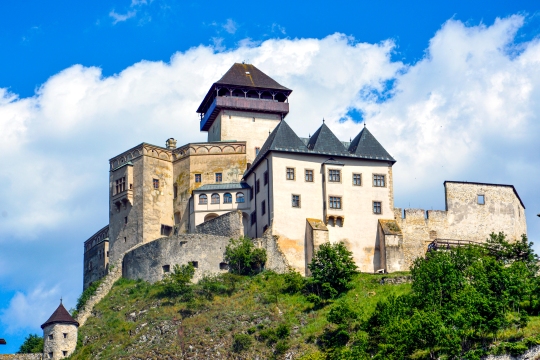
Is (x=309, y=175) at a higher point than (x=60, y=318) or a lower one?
higher

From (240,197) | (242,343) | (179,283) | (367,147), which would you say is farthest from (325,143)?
(242,343)

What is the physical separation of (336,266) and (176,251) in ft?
44.2

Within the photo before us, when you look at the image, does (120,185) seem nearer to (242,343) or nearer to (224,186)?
(224,186)

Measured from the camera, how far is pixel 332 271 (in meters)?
79.9

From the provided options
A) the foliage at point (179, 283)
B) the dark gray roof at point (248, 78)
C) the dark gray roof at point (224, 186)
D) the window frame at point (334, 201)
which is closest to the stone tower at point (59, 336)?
the foliage at point (179, 283)

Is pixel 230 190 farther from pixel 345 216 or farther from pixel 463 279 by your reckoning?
pixel 463 279

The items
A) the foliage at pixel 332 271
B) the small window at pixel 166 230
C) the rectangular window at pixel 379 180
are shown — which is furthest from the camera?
the small window at pixel 166 230

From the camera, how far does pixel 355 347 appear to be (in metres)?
70.4

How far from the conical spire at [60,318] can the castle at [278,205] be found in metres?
7.39

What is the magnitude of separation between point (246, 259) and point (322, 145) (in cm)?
1153

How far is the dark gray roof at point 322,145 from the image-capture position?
8812cm

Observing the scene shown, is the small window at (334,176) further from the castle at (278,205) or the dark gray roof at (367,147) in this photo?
the dark gray roof at (367,147)

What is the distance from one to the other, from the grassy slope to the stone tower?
0.82 metres

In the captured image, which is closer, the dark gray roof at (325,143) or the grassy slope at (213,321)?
the grassy slope at (213,321)
